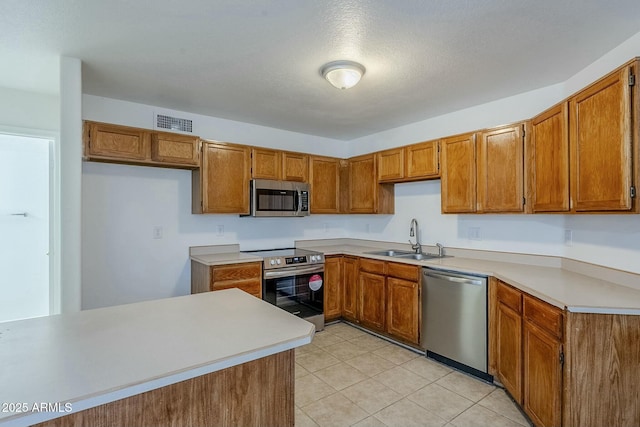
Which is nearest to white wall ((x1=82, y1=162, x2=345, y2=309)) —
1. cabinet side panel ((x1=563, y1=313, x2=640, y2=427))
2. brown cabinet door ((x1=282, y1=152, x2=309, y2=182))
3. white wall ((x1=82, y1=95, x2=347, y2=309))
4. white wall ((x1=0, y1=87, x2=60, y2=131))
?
white wall ((x1=82, y1=95, x2=347, y2=309))

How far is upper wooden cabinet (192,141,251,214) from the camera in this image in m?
3.34

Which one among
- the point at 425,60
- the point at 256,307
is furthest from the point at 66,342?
the point at 425,60

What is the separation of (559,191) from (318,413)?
7.60 ft

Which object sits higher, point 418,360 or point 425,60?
point 425,60

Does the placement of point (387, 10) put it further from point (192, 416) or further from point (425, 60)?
point (192, 416)

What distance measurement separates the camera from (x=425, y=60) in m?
2.34

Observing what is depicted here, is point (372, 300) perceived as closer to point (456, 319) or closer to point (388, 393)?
point (456, 319)

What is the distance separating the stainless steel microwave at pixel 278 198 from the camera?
3609 millimetres

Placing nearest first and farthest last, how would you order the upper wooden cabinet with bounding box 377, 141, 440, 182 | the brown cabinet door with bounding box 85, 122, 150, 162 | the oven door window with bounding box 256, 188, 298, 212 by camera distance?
the brown cabinet door with bounding box 85, 122, 150, 162
the upper wooden cabinet with bounding box 377, 141, 440, 182
the oven door window with bounding box 256, 188, 298, 212

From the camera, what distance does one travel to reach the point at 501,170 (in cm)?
284

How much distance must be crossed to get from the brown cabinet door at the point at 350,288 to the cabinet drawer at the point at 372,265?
0.12 metres

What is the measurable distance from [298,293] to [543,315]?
2.38 meters

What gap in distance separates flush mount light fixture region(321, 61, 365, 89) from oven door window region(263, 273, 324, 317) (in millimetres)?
2083

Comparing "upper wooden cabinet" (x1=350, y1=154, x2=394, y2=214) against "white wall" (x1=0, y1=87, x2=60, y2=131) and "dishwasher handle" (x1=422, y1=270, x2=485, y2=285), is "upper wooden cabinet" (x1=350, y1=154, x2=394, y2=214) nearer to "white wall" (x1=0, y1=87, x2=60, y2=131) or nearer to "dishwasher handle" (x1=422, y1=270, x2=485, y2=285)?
"dishwasher handle" (x1=422, y1=270, x2=485, y2=285)
